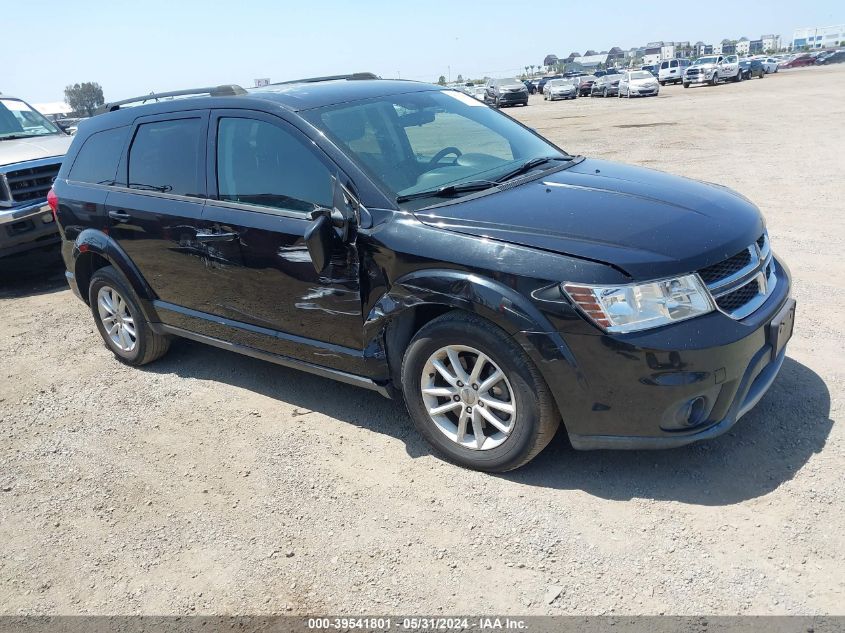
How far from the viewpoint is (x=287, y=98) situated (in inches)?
168

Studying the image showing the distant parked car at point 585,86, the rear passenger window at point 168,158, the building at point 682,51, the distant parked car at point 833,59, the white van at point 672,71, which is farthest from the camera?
the building at point 682,51

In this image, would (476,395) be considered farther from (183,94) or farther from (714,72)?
(714,72)

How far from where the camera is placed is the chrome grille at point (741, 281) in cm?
322

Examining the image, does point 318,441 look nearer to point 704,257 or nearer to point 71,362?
point 704,257

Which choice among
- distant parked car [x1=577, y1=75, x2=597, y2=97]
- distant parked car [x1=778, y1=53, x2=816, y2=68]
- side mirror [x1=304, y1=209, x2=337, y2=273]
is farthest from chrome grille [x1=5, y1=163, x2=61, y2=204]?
distant parked car [x1=778, y1=53, x2=816, y2=68]

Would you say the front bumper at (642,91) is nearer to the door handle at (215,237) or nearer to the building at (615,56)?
the door handle at (215,237)

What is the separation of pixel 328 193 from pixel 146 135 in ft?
6.01

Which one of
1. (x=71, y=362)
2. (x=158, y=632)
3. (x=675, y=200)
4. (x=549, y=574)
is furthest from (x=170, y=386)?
(x=675, y=200)

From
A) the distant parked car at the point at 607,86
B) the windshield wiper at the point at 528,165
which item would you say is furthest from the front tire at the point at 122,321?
the distant parked car at the point at 607,86

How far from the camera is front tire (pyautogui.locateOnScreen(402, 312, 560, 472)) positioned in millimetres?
3307

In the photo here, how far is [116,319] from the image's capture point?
5.59m

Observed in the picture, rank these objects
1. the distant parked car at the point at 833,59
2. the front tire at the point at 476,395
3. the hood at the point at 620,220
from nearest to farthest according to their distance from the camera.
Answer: the hood at the point at 620,220 → the front tire at the point at 476,395 → the distant parked car at the point at 833,59

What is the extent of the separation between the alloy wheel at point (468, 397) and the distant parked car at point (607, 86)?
44722 mm

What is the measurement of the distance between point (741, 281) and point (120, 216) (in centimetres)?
399
